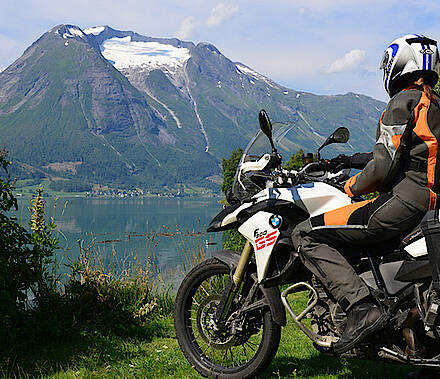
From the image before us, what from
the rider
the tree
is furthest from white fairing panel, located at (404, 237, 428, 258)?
the tree

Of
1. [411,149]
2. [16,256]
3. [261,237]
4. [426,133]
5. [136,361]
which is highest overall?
[426,133]

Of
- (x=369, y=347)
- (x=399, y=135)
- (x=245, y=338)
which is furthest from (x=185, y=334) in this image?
(x=399, y=135)

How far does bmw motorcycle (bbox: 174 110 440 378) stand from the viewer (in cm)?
336

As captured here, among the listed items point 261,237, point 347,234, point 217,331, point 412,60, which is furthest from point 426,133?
point 217,331

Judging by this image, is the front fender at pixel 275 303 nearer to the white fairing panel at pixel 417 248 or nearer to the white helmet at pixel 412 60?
the white fairing panel at pixel 417 248

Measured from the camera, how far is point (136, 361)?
16.3 feet

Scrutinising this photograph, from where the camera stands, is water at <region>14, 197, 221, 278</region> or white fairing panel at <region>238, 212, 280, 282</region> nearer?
white fairing panel at <region>238, 212, 280, 282</region>

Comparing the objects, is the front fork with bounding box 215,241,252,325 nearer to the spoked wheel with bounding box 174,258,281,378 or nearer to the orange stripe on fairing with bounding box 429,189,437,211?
the spoked wheel with bounding box 174,258,281,378

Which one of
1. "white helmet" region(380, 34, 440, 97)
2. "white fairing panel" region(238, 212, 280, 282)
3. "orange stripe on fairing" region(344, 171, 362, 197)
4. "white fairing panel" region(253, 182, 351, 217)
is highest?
"white helmet" region(380, 34, 440, 97)

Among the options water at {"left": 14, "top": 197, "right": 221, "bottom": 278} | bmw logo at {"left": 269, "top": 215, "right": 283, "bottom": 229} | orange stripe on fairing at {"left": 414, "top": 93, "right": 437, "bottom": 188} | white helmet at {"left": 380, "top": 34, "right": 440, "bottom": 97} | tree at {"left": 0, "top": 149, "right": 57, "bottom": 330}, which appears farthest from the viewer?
water at {"left": 14, "top": 197, "right": 221, "bottom": 278}

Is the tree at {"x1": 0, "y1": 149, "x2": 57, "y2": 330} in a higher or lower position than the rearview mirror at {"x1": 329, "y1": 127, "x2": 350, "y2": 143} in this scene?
lower

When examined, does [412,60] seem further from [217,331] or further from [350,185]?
[217,331]

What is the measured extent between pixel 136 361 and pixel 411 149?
329cm

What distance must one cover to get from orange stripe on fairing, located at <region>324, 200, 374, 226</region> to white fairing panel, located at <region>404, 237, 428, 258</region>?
414mm
